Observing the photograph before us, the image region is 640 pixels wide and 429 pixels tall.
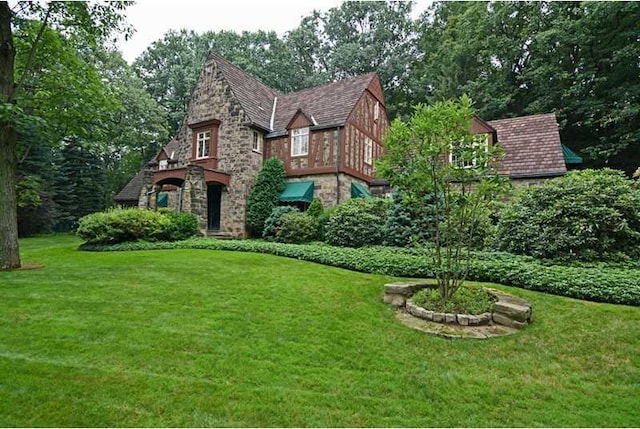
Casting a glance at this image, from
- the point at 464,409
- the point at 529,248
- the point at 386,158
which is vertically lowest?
the point at 464,409

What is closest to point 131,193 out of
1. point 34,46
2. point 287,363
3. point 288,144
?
point 288,144

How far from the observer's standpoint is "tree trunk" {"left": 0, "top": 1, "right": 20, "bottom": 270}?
865cm

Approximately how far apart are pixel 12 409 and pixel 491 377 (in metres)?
4.84

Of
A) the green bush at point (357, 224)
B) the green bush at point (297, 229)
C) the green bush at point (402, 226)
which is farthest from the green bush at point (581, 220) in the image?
the green bush at point (297, 229)

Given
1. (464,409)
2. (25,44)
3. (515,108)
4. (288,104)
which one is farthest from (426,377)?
(515,108)

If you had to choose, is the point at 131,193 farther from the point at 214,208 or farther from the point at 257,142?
the point at 257,142

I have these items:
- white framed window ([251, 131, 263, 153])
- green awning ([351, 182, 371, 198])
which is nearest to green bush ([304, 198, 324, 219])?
green awning ([351, 182, 371, 198])

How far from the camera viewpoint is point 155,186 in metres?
18.7

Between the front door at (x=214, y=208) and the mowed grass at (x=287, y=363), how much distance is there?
519 inches

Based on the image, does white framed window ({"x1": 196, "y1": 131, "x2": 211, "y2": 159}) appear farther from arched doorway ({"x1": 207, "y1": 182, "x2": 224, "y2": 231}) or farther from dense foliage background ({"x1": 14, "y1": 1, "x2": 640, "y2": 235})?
dense foliage background ({"x1": 14, "y1": 1, "x2": 640, "y2": 235})

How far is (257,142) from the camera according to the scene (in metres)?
19.5

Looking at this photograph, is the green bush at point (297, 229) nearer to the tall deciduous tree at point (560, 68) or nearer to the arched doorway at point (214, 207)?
the arched doorway at point (214, 207)

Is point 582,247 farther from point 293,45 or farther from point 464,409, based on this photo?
point 293,45

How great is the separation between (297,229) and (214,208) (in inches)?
294
